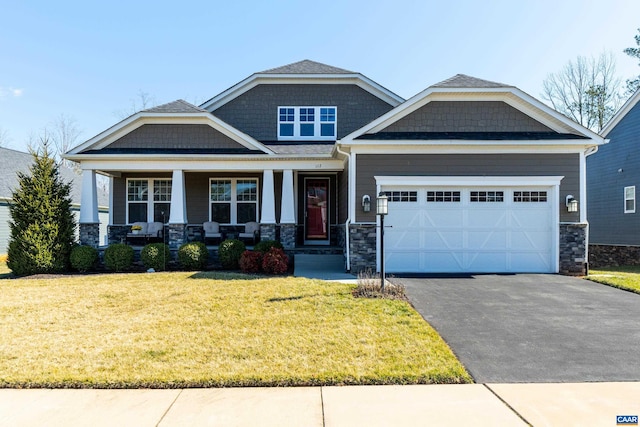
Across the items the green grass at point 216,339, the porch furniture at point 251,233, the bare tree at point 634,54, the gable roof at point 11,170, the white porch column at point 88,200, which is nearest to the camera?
the green grass at point 216,339

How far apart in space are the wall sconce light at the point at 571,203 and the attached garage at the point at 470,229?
425 millimetres

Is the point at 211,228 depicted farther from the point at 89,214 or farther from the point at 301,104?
the point at 301,104

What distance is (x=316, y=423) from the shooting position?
341 cm

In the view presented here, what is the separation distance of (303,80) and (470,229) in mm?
8486

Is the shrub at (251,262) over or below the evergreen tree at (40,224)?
below

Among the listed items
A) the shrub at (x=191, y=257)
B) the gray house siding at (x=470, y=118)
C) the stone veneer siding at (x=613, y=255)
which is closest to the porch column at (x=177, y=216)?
the shrub at (x=191, y=257)

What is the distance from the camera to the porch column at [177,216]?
12.7 m

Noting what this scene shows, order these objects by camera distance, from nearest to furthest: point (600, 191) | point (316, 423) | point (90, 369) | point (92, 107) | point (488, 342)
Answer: point (316, 423) < point (90, 369) < point (488, 342) < point (600, 191) < point (92, 107)

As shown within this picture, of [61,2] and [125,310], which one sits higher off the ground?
[61,2]

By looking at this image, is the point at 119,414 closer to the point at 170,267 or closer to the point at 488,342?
the point at 488,342

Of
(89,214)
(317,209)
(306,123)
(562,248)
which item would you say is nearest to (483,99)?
(562,248)

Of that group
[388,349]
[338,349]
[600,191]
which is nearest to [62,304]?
[338,349]

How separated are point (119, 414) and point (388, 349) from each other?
10.2 ft

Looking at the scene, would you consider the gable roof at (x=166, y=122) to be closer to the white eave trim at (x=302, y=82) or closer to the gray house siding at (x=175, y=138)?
the gray house siding at (x=175, y=138)
